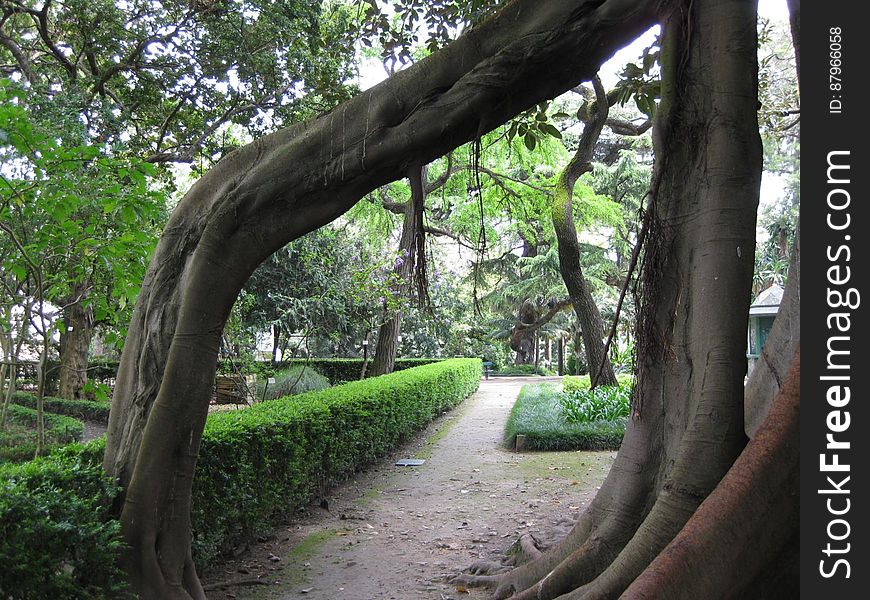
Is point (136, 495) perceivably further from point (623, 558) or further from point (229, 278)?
point (623, 558)

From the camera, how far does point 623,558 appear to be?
3367 millimetres

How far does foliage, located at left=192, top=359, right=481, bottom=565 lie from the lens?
17.5ft

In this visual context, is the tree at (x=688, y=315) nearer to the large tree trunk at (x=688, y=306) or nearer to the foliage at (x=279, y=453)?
the large tree trunk at (x=688, y=306)

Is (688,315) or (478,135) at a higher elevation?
(478,135)

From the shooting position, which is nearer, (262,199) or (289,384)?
(262,199)

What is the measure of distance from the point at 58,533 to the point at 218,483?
2.18 meters

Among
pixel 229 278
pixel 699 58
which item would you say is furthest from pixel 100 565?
pixel 699 58

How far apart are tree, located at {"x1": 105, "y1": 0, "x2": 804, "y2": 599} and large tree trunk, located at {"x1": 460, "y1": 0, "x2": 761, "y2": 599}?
10mm

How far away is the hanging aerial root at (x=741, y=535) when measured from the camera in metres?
2.71

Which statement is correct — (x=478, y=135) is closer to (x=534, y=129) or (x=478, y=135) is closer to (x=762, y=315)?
(x=534, y=129)

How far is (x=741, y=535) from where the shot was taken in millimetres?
2727

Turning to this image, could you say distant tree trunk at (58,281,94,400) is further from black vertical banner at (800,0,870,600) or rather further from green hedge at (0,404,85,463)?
black vertical banner at (800,0,870,600)

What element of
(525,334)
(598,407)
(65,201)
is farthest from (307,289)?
(525,334)

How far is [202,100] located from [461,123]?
932 centimetres
